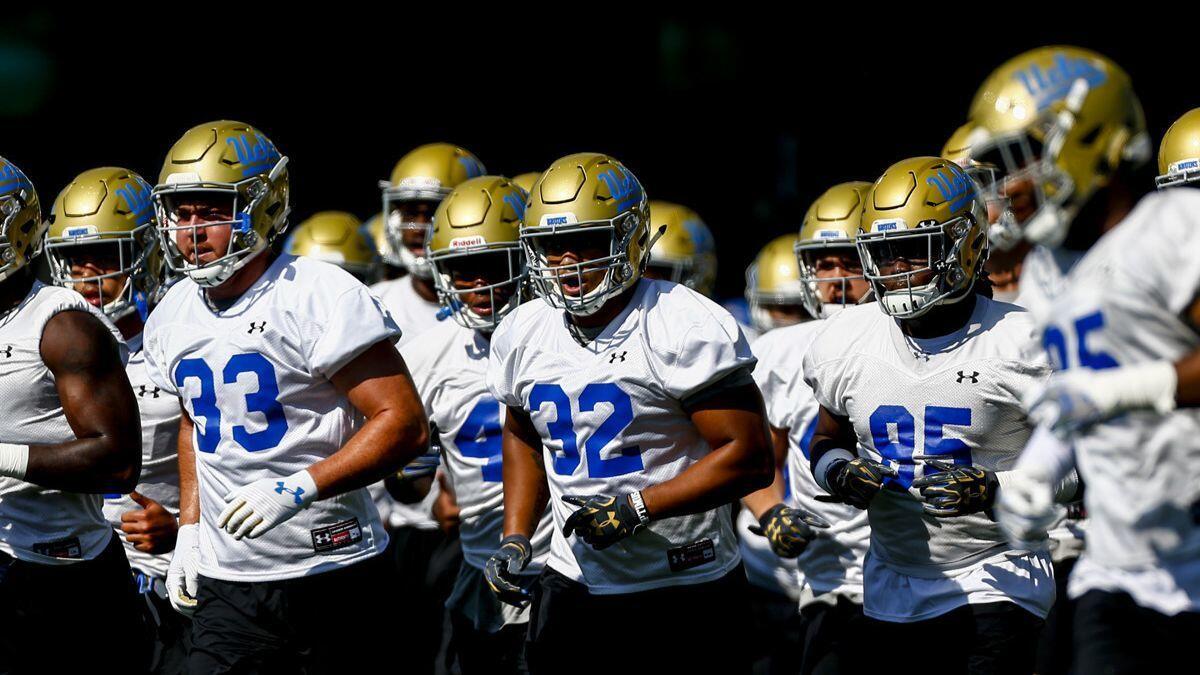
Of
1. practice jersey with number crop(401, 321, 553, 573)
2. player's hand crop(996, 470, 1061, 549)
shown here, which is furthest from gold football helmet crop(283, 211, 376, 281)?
player's hand crop(996, 470, 1061, 549)

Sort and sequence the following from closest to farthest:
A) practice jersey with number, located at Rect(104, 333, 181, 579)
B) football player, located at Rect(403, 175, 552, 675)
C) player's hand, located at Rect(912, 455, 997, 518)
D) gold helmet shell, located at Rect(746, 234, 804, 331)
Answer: player's hand, located at Rect(912, 455, 997, 518), practice jersey with number, located at Rect(104, 333, 181, 579), football player, located at Rect(403, 175, 552, 675), gold helmet shell, located at Rect(746, 234, 804, 331)

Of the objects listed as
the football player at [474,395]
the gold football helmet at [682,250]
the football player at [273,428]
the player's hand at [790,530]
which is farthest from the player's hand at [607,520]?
the gold football helmet at [682,250]

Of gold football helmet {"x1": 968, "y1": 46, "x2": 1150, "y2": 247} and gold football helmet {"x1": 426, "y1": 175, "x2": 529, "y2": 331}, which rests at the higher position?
gold football helmet {"x1": 968, "y1": 46, "x2": 1150, "y2": 247}

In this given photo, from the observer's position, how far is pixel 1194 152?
502 centimetres

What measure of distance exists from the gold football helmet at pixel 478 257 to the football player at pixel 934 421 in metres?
1.32

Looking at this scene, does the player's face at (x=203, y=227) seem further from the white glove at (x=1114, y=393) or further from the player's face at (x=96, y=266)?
the white glove at (x=1114, y=393)

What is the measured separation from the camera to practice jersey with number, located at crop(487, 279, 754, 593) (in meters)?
3.82

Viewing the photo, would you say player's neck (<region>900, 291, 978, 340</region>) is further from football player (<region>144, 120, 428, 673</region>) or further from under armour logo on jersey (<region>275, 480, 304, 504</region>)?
under armour logo on jersey (<region>275, 480, 304, 504</region>)

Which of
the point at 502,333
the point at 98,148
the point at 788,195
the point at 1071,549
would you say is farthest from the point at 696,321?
the point at 788,195

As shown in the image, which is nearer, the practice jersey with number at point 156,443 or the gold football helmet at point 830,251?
the practice jersey with number at point 156,443

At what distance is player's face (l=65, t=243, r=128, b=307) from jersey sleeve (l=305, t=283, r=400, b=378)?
4.56ft

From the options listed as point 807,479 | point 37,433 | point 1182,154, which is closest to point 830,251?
point 807,479

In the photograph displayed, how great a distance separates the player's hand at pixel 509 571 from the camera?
3.97 metres

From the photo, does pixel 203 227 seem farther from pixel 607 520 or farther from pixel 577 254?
pixel 607 520
